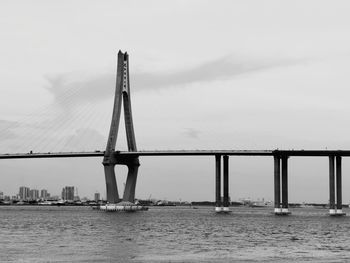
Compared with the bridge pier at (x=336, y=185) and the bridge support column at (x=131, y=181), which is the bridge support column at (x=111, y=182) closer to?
the bridge support column at (x=131, y=181)

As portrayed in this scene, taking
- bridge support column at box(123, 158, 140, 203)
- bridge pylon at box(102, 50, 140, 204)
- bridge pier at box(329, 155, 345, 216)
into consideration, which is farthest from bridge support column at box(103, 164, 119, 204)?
bridge pier at box(329, 155, 345, 216)

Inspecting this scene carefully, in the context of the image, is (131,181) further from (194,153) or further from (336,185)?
(336,185)

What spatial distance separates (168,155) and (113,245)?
255 ft

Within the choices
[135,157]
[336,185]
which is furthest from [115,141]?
[336,185]

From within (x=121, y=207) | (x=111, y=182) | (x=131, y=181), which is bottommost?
(x=121, y=207)

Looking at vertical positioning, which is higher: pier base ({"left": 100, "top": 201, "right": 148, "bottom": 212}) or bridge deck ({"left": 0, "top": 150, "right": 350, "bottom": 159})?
bridge deck ({"left": 0, "top": 150, "right": 350, "bottom": 159})

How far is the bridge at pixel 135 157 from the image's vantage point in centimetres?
11194

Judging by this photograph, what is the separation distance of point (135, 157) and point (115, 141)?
476 cm

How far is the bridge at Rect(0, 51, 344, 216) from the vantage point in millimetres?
111938

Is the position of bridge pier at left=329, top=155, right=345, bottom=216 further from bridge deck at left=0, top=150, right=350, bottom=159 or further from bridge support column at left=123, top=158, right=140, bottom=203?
bridge support column at left=123, top=158, right=140, bottom=203

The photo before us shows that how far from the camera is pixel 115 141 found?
11712cm

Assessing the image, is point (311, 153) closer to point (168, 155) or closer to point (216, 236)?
point (168, 155)

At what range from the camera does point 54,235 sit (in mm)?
55281

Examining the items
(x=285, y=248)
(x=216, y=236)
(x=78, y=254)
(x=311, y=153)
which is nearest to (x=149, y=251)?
(x=78, y=254)
